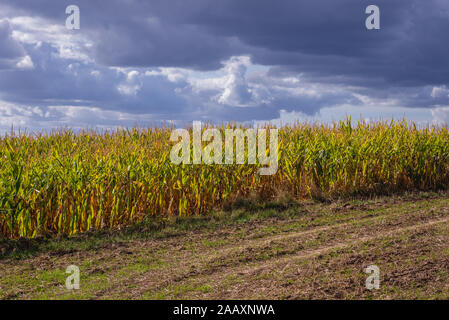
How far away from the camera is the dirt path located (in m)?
5.08

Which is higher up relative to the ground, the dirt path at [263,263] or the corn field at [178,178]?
the corn field at [178,178]

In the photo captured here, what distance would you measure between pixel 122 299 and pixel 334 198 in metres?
5.85

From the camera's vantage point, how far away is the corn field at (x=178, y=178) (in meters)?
7.43

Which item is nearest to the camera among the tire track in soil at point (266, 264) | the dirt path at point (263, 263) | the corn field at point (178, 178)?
the dirt path at point (263, 263)

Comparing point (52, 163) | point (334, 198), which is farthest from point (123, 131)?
point (334, 198)

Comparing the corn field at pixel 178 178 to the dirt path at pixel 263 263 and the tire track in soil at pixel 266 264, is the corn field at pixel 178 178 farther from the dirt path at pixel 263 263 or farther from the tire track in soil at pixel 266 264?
the tire track in soil at pixel 266 264

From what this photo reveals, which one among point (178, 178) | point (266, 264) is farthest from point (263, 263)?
point (178, 178)

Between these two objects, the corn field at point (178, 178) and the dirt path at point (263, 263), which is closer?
the dirt path at point (263, 263)

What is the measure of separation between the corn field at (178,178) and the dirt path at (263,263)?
831mm

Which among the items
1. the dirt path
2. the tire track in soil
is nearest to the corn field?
the dirt path

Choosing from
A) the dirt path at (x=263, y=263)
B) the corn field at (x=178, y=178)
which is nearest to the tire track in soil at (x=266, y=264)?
the dirt path at (x=263, y=263)

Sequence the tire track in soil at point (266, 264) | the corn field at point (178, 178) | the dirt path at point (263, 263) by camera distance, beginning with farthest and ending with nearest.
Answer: the corn field at point (178, 178) → the tire track in soil at point (266, 264) → the dirt path at point (263, 263)

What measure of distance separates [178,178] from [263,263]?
3076 millimetres

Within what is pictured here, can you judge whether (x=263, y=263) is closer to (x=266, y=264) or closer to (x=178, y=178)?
(x=266, y=264)
